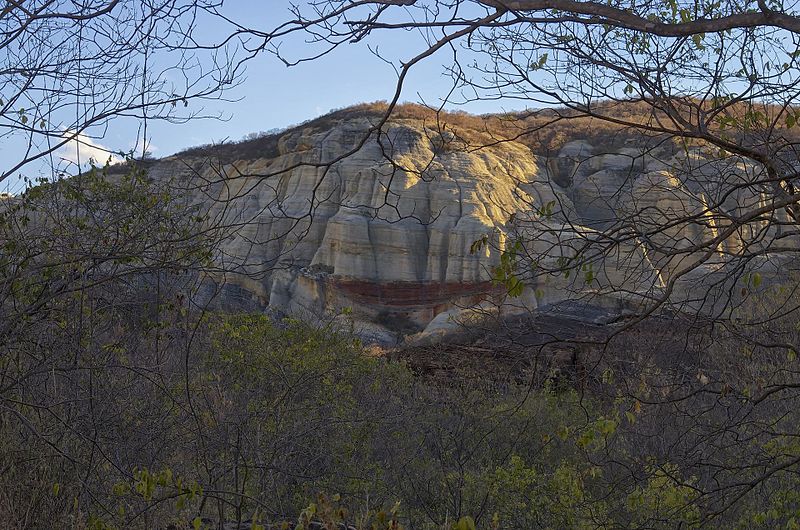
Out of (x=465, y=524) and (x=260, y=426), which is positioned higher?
(x=465, y=524)

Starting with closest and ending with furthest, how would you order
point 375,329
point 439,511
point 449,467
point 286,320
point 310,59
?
point 310,59 < point 439,511 < point 449,467 < point 286,320 < point 375,329

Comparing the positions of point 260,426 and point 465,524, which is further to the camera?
point 260,426

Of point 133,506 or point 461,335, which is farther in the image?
point 461,335

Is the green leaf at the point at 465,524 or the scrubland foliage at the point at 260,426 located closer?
the green leaf at the point at 465,524

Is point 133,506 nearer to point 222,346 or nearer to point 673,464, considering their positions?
point 673,464

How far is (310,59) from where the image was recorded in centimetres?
361

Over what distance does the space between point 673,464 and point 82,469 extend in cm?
480

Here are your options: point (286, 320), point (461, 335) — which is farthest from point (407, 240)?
point (286, 320)

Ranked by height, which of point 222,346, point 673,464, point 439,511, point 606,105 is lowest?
point 439,511

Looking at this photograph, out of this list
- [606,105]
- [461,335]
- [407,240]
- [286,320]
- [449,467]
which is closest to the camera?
[606,105]

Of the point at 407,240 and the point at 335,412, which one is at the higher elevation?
the point at 407,240

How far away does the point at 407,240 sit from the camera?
99.3 feet

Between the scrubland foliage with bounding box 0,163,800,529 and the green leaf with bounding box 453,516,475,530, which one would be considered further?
the scrubland foliage with bounding box 0,163,800,529

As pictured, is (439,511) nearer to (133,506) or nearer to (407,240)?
(133,506)
